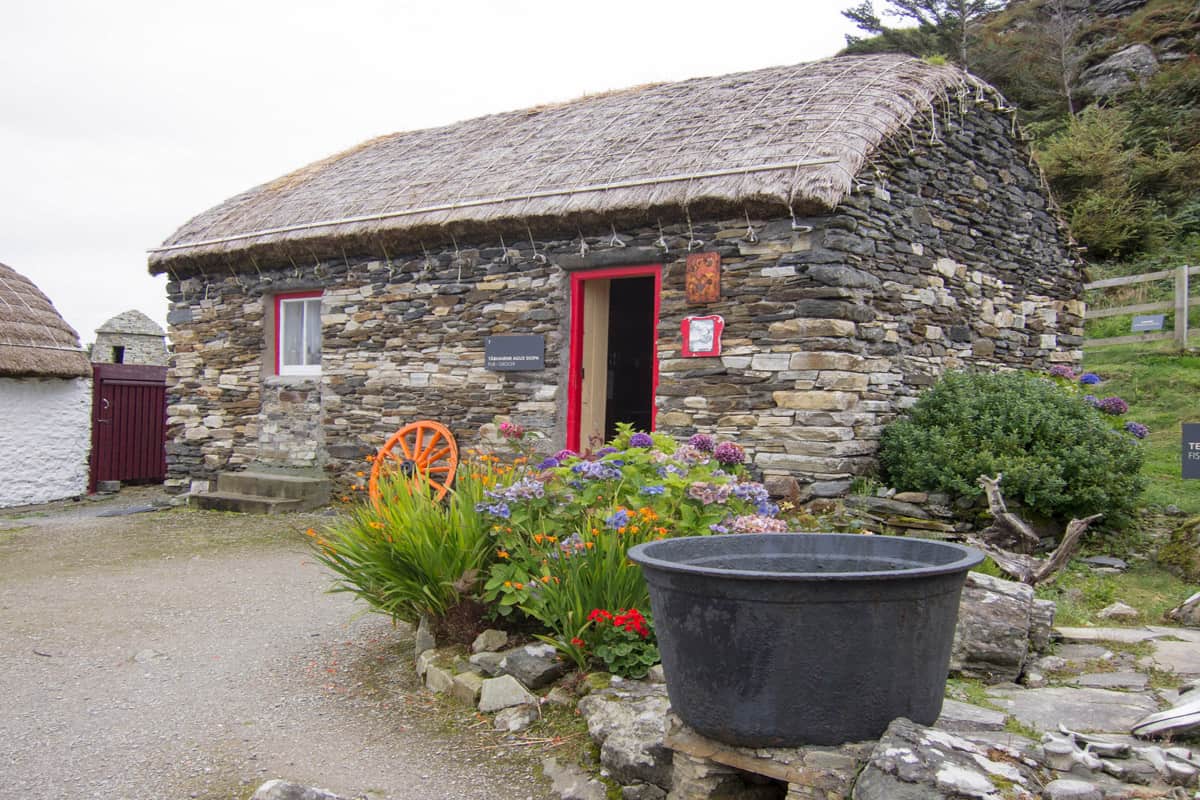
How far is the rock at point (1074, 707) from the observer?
334 centimetres

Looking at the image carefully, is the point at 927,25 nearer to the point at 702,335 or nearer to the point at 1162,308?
the point at 1162,308

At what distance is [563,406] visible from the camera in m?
8.87

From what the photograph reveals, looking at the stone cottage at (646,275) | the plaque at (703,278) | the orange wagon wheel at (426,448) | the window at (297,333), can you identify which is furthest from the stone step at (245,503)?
the plaque at (703,278)

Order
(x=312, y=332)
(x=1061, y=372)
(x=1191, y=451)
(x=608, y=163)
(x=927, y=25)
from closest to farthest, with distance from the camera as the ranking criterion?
(x=1191, y=451) → (x=608, y=163) → (x=1061, y=372) → (x=312, y=332) → (x=927, y=25)

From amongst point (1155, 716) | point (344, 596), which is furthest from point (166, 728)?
point (1155, 716)

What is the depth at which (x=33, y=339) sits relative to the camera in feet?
39.8

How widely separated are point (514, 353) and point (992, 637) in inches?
225

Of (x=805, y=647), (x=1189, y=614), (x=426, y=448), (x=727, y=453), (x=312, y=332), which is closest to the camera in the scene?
(x=805, y=647)

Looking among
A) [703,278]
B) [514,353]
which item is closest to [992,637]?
[703,278]

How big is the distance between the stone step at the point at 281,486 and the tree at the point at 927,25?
20174 millimetres

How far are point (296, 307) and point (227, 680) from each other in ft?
23.2

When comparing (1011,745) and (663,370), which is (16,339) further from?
(1011,745)

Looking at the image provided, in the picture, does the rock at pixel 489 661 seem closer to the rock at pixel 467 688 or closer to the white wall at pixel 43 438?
the rock at pixel 467 688

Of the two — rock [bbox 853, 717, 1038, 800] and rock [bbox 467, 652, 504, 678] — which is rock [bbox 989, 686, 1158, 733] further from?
rock [bbox 467, 652, 504, 678]
